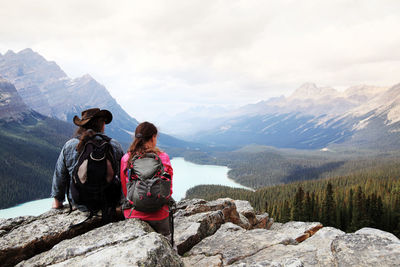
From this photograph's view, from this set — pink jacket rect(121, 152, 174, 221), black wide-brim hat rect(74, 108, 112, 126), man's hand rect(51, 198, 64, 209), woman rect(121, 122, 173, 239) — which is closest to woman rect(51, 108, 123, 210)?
black wide-brim hat rect(74, 108, 112, 126)

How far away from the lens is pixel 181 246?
29.2 ft

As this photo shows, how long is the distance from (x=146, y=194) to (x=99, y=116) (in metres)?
2.90

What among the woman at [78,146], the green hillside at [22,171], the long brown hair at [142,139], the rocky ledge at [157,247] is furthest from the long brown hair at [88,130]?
the green hillside at [22,171]

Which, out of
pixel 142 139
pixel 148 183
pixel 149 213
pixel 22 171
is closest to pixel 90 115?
pixel 142 139

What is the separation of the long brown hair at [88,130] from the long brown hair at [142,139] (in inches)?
51.1

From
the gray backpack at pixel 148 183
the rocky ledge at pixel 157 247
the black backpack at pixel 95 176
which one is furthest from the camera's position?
the black backpack at pixel 95 176

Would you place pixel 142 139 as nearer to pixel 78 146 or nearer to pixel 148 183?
pixel 148 183

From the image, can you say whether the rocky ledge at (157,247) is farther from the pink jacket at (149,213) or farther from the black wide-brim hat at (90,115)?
the black wide-brim hat at (90,115)

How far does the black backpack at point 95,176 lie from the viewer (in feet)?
20.5

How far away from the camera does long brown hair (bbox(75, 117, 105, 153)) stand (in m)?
6.57

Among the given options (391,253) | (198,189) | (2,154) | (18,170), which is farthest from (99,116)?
(2,154)

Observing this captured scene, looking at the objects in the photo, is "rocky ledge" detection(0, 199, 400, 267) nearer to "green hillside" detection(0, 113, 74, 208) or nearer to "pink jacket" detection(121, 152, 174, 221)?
"pink jacket" detection(121, 152, 174, 221)

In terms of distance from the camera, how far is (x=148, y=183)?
580 centimetres

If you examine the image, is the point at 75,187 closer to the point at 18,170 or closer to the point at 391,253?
the point at 391,253
